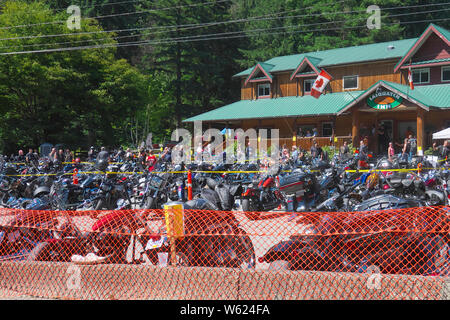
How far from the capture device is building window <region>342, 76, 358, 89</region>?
3156 centimetres

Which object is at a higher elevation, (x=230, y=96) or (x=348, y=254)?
(x=230, y=96)

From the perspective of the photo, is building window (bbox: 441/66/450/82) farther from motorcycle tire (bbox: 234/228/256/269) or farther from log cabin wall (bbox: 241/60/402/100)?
motorcycle tire (bbox: 234/228/256/269)

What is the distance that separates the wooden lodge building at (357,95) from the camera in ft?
82.8

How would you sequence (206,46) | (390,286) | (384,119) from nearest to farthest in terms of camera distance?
1. (390,286)
2. (384,119)
3. (206,46)

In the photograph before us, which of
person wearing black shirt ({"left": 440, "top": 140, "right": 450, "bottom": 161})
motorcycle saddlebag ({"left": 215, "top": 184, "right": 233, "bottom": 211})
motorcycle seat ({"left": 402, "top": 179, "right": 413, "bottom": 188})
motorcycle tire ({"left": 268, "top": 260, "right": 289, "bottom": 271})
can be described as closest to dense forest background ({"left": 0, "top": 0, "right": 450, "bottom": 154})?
person wearing black shirt ({"left": 440, "top": 140, "right": 450, "bottom": 161})

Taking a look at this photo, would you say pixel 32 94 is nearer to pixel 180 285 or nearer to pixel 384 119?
pixel 384 119

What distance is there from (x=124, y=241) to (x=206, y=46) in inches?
1958

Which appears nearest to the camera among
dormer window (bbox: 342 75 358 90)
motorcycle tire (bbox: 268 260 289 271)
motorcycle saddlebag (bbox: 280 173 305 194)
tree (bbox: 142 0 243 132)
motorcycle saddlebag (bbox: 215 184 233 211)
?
motorcycle tire (bbox: 268 260 289 271)

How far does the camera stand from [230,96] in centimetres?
5503

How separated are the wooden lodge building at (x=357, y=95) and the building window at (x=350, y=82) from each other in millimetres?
71

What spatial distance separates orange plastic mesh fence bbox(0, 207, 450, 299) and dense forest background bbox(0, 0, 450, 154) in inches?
920

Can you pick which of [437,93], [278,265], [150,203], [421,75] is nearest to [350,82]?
[421,75]

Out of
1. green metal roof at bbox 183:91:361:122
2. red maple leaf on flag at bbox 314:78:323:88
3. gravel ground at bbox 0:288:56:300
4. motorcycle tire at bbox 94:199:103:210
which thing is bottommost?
gravel ground at bbox 0:288:56:300
